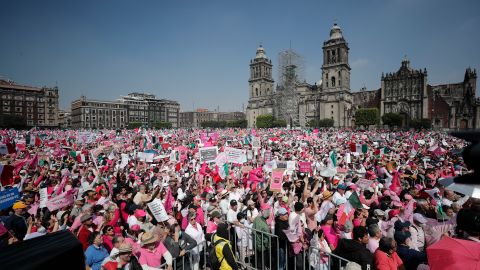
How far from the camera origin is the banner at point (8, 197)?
6.09 m

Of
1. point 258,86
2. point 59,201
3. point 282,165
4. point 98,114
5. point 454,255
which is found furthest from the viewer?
point 98,114

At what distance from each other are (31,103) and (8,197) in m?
117

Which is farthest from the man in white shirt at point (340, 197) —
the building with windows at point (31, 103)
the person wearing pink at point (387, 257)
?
the building with windows at point (31, 103)

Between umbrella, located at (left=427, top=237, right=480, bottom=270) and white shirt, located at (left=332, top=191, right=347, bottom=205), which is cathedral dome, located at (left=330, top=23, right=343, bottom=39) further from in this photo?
umbrella, located at (left=427, top=237, right=480, bottom=270)

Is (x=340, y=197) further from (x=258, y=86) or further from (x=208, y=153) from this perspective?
(x=258, y=86)

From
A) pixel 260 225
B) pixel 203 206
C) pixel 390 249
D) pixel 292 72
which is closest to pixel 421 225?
pixel 390 249

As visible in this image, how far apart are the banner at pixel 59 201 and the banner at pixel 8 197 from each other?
2.60 ft

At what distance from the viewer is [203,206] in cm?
729

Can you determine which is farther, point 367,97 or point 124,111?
point 124,111

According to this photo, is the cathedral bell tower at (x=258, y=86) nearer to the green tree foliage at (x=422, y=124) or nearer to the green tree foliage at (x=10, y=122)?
the green tree foliage at (x=422, y=124)

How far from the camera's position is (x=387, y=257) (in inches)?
145

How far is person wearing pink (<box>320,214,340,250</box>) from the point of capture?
16.7ft

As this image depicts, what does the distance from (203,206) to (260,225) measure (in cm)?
224

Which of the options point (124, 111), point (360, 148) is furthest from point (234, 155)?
point (124, 111)
